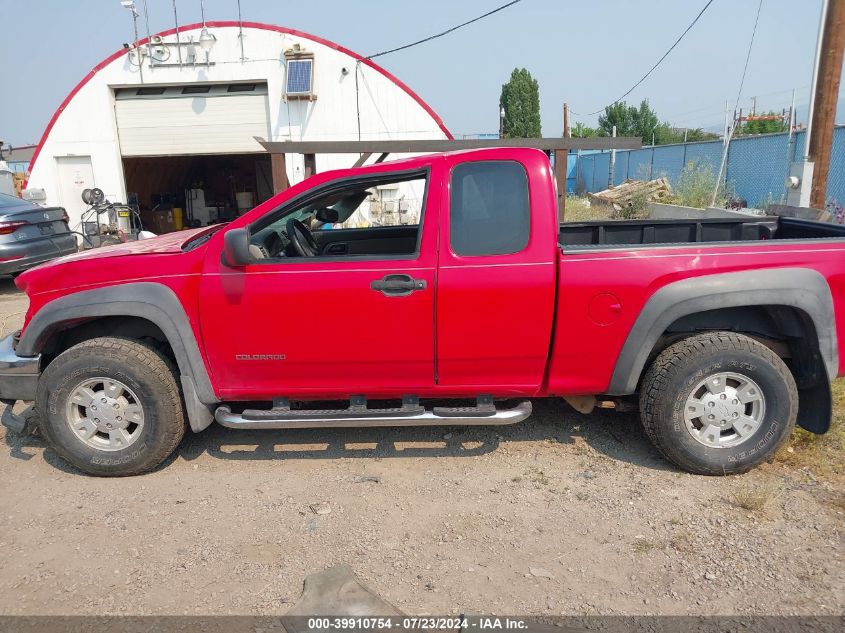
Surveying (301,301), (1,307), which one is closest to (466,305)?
(301,301)

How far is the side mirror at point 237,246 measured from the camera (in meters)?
3.58

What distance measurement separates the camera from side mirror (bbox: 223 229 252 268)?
3578 millimetres

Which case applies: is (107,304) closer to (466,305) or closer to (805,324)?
(466,305)

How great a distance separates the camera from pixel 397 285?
3.66m

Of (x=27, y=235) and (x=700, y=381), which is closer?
(x=700, y=381)

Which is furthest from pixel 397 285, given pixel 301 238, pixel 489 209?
pixel 301 238

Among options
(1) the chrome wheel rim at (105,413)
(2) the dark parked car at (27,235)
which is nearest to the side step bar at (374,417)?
(1) the chrome wheel rim at (105,413)

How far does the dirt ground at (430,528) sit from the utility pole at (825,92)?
515cm

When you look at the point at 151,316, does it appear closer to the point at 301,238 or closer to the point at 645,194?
the point at 301,238

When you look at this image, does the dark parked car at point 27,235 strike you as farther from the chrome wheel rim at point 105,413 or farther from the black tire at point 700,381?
the black tire at point 700,381

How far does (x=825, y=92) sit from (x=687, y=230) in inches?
151

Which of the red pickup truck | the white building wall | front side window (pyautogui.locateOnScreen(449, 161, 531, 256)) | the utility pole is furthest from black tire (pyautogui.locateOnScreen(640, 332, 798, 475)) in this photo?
the white building wall

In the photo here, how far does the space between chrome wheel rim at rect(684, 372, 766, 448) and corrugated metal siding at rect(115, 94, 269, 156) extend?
1383 centimetres

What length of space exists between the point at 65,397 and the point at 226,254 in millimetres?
1408
